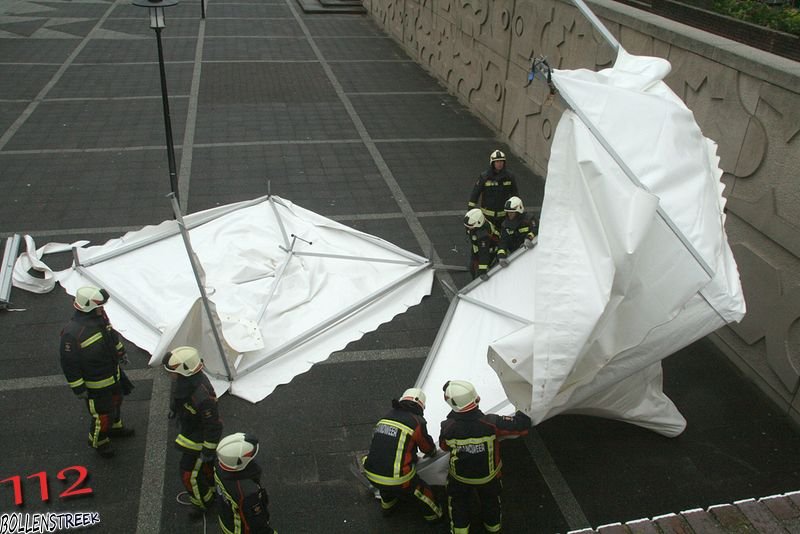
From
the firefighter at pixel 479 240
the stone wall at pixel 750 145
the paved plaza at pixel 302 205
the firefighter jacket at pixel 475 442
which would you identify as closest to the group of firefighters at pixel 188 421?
the paved plaza at pixel 302 205

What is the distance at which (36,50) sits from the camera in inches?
745

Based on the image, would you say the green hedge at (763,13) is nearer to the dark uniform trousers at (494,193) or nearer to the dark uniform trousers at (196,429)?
the dark uniform trousers at (494,193)

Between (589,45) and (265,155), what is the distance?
6.13 meters

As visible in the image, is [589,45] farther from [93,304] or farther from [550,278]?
[93,304]

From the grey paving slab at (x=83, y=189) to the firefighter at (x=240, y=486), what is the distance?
6.36m

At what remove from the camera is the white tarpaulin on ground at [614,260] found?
14.9 ft

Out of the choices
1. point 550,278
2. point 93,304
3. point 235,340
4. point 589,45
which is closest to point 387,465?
point 550,278

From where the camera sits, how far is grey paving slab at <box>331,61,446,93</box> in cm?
1717

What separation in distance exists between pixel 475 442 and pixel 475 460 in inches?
5.2

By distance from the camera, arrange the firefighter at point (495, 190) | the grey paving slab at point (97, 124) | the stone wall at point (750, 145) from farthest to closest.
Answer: the grey paving slab at point (97, 124) → the firefighter at point (495, 190) → the stone wall at point (750, 145)

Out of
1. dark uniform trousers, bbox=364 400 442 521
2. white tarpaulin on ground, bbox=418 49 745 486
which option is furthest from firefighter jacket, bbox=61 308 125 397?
white tarpaulin on ground, bbox=418 49 745 486

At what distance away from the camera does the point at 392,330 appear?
778 cm

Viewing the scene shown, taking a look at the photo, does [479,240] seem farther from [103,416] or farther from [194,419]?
[103,416]

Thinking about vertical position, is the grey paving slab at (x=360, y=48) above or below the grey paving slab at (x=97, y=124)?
above
